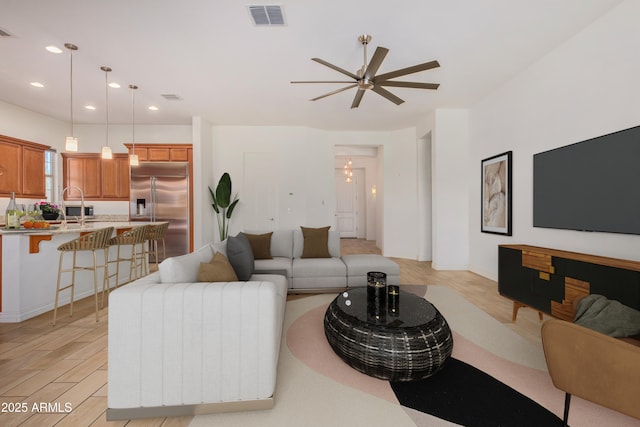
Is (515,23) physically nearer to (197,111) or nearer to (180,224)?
(197,111)

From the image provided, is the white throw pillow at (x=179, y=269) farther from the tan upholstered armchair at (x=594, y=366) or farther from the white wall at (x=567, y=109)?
the white wall at (x=567, y=109)

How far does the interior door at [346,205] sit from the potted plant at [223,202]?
202 inches

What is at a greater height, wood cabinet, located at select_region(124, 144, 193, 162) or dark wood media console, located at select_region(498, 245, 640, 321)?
wood cabinet, located at select_region(124, 144, 193, 162)

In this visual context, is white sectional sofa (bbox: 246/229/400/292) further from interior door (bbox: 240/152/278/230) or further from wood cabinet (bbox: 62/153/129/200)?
wood cabinet (bbox: 62/153/129/200)

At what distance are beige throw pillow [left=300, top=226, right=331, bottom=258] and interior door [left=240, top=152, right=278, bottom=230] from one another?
2355 mm

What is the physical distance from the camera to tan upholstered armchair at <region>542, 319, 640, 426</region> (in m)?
1.23

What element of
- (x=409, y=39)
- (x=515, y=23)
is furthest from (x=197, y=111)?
(x=515, y=23)

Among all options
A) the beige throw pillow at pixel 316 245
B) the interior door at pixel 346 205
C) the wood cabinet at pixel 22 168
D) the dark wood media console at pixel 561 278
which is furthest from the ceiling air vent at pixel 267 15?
the interior door at pixel 346 205

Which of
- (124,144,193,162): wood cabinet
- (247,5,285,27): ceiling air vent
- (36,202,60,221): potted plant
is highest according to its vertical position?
(247,5,285,27): ceiling air vent

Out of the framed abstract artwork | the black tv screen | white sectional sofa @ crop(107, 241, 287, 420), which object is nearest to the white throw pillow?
white sectional sofa @ crop(107, 241, 287, 420)

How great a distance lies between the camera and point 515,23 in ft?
9.16

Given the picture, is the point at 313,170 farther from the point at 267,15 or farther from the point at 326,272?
the point at 267,15

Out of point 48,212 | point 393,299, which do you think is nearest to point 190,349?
point 393,299

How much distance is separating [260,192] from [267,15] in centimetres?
403
